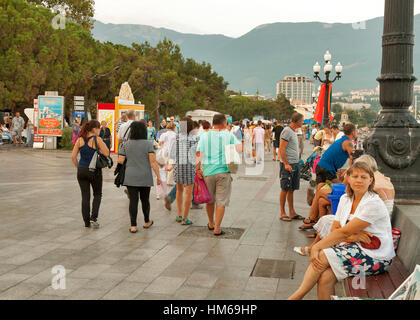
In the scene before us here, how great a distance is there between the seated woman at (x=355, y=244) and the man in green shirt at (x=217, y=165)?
9.71 ft

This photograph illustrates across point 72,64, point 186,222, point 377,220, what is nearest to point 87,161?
point 186,222

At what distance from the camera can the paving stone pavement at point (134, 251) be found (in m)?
4.66

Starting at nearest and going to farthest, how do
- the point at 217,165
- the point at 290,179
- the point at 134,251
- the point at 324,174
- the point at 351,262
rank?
the point at 351,262
the point at 134,251
the point at 217,165
the point at 324,174
the point at 290,179

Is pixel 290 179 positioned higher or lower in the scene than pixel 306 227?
higher

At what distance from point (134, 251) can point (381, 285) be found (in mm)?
3169

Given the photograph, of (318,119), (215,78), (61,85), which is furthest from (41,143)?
(215,78)

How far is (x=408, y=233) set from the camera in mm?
4922

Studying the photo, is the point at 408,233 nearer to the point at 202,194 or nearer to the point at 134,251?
the point at 202,194

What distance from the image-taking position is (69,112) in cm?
4006

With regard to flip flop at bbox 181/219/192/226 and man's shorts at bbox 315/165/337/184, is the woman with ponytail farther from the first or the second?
man's shorts at bbox 315/165/337/184

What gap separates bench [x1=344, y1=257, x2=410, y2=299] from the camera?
3943 mm

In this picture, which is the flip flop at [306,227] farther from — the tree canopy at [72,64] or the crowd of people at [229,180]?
the tree canopy at [72,64]

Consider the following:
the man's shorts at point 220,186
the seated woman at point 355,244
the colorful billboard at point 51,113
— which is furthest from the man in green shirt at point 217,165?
the colorful billboard at point 51,113
